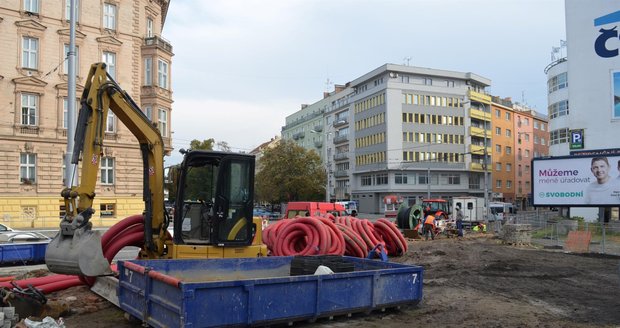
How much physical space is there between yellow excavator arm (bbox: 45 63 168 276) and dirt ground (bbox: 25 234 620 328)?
1076 mm

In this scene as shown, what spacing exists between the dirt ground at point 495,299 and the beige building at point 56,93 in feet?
90.3

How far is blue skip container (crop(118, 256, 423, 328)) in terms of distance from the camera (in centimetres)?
665

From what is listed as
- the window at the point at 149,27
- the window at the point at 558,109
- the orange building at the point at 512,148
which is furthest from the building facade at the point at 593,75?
the orange building at the point at 512,148

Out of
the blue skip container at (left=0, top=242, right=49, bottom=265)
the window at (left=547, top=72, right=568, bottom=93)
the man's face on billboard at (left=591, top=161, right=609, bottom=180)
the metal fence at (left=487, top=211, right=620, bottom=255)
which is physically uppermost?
the window at (left=547, top=72, right=568, bottom=93)

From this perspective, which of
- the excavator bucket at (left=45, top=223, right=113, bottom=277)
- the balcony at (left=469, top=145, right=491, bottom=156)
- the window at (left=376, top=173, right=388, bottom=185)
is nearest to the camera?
the excavator bucket at (left=45, top=223, right=113, bottom=277)

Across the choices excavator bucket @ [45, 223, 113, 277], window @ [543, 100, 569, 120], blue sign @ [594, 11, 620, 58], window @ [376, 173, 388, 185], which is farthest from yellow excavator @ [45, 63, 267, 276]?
window @ [376, 173, 388, 185]

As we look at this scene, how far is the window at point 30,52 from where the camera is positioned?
35.3m

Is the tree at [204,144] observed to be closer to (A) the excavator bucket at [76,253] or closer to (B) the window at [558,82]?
(B) the window at [558,82]

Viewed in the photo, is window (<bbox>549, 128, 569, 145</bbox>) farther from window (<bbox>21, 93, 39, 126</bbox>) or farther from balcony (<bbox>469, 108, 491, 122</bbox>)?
window (<bbox>21, 93, 39, 126</bbox>)

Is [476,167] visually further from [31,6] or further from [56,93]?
[31,6]

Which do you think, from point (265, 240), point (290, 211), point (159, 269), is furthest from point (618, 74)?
point (159, 269)

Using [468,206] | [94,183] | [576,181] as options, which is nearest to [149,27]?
[468,206]

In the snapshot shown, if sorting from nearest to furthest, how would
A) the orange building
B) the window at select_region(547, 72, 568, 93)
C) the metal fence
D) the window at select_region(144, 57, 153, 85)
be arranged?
the metal fence
the window at select_region(144, 57, 153, 85)
the window at select_region(547, 72, 568, 93)
the orange building

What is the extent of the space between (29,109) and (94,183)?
30.8m
